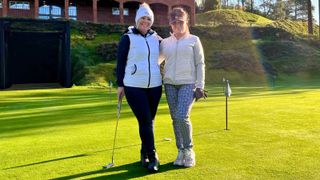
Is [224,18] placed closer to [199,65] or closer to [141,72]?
[199,65]

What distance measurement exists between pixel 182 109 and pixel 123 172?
1030 millimetres

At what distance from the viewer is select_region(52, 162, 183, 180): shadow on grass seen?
502cm

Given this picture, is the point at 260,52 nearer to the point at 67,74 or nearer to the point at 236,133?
the point at 67,74

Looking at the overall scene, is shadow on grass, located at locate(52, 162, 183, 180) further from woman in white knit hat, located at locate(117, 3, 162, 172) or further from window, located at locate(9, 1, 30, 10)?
window, located at locate(9, 1, 30, 10)

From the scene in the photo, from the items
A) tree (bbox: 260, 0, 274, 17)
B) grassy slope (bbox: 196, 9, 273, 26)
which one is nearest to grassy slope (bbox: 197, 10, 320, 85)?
grassy slope (bbox: 196, 9, 273, 26)

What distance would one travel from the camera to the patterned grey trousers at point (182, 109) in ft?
17.5

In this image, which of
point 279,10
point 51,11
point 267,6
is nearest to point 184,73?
point 51,11

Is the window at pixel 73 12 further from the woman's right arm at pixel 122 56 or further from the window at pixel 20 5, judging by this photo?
the woman's right arm at pixel 122 56

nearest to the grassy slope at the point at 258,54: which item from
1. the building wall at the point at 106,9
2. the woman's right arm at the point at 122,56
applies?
the building wall at the point at 106,9

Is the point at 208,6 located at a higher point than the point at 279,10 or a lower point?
lower

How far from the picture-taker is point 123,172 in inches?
205

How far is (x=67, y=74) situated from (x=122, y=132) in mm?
14455

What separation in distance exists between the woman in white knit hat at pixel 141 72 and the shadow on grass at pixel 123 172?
13 cm

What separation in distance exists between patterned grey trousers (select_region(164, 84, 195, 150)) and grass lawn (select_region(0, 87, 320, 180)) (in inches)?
14.1
